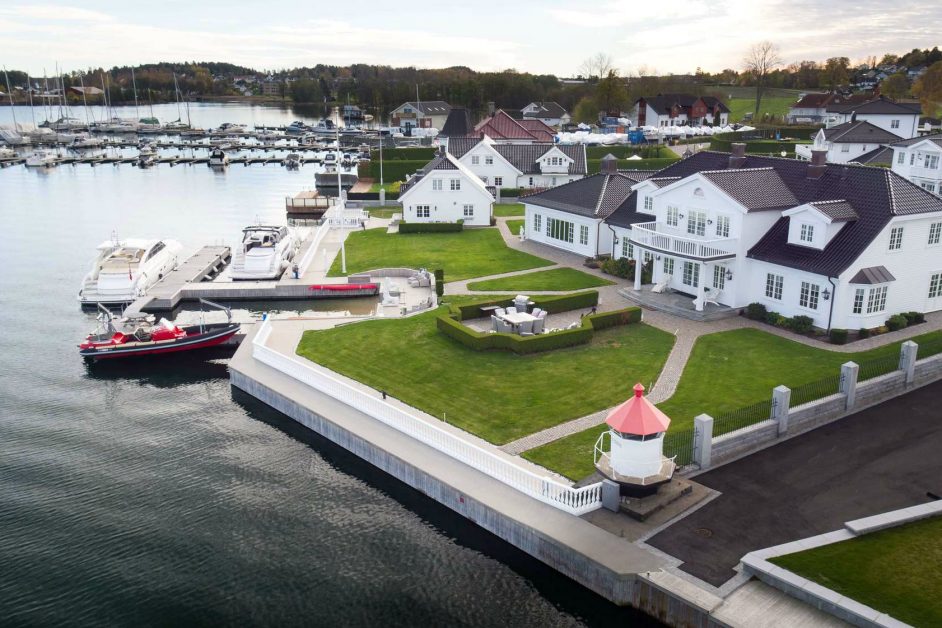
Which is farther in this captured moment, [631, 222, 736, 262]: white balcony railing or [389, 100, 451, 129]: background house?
[389, 100, 451, 129]: background house

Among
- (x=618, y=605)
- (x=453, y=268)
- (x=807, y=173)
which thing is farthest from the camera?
(x=453, y=268)

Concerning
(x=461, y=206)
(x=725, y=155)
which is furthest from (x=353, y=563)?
(x=461, y=206)

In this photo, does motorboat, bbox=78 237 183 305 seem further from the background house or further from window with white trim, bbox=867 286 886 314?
the background house

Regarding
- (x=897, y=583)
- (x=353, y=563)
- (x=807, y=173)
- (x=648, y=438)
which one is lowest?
(x=353, y=563)

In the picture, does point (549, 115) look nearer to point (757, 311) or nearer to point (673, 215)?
point (673, 215)

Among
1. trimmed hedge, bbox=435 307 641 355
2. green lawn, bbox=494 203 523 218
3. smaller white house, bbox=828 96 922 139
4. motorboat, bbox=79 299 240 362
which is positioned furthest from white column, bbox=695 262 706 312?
smaller white house, bbox=828 96 922 139

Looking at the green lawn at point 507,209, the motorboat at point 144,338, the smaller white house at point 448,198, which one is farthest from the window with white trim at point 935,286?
the green lawn at point 507,209

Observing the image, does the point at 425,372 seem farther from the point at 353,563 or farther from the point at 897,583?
the point at 897,583

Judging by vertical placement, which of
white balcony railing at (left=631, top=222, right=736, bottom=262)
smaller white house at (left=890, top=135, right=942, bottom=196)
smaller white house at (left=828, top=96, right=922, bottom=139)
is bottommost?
white balcony railing at (left=631, top=222, right=736, bottom=262)
